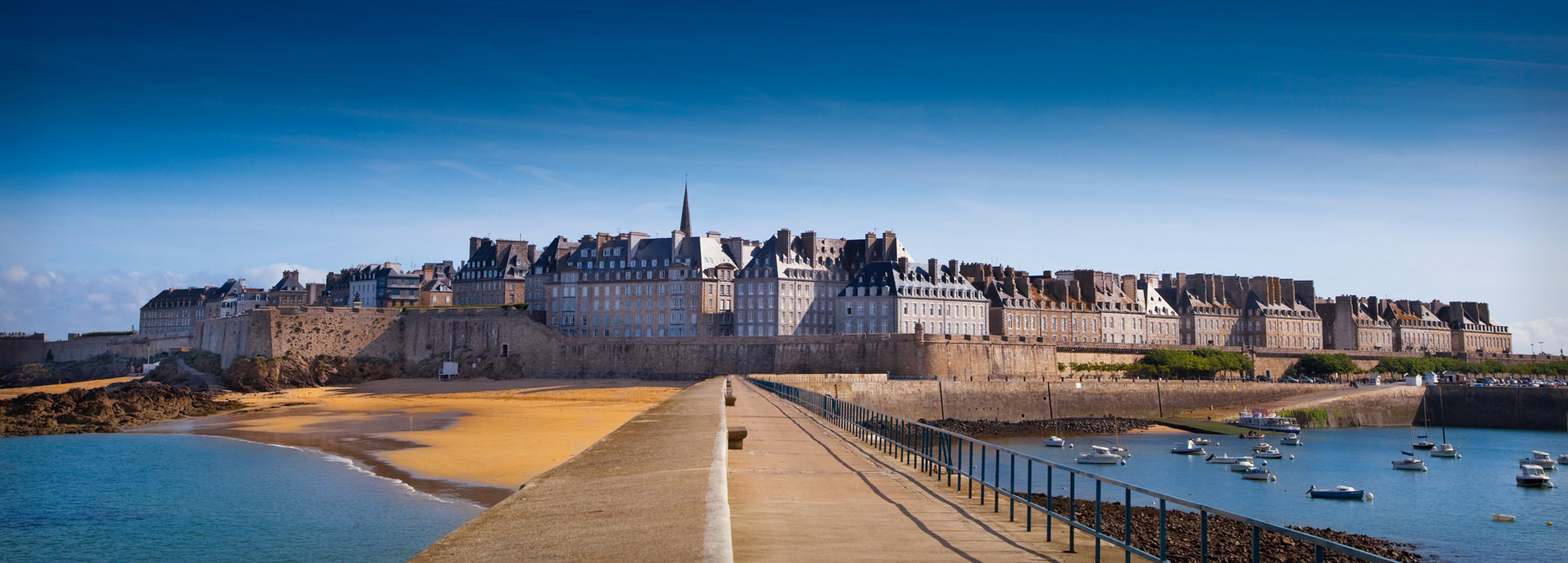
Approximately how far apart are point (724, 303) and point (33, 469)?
52.6 metres

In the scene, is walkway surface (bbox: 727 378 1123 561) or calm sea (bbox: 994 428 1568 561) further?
calm sea (bbox: 994 428 1568 561)

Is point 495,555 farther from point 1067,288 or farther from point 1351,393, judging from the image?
point 1067,288

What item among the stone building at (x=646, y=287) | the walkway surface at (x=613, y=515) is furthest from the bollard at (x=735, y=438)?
the stone building at (x=646, y=287)

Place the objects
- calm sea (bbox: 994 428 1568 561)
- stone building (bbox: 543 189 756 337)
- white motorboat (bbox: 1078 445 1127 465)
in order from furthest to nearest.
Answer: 1. stone building (bbox: 543 189 756 337)
2. white motorboat (bbox: 1078 445 1127 465)
3. calm sea (bbox: 994 428 1568 561)

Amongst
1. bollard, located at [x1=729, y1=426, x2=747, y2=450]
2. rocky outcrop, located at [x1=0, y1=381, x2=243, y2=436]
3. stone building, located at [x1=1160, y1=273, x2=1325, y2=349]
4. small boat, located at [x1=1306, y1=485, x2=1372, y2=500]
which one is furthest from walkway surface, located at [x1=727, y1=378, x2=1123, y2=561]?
stone building, located at [x1=1160, y1=273, x2=1325, y2=349]

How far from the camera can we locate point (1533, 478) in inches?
1421

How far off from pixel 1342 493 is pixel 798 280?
47.4 meters

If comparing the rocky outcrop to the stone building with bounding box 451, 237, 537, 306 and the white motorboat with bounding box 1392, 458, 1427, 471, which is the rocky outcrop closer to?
the stone building with bounding box 451, 237, 537, 306

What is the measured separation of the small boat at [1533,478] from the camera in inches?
1420

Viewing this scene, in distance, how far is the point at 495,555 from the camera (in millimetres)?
6816

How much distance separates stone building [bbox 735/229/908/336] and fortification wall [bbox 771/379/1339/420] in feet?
65.2

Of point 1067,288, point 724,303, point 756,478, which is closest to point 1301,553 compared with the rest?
point 756,478

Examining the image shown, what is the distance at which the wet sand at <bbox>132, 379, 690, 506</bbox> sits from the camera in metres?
25.7

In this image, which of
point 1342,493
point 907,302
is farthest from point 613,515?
point 907,302
